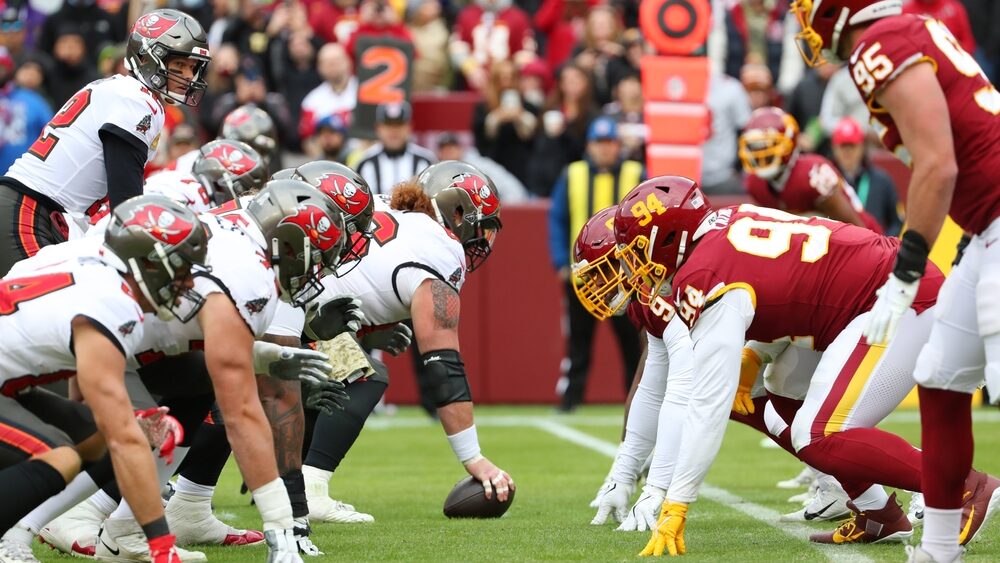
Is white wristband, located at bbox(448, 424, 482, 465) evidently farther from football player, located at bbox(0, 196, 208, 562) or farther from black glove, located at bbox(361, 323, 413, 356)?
football player, located at bbox(0, 196, 208, 562)

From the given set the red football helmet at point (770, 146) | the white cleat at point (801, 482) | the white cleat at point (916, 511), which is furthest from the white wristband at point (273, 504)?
the red football helmet at point (770, 146)

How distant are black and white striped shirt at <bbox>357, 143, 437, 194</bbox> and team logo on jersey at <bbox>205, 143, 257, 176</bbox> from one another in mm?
4308

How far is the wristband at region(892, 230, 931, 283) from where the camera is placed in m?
4.38

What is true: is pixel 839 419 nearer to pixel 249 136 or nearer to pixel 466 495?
pixel 466 495

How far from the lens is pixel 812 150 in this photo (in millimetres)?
13453

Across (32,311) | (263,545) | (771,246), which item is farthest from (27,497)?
(771,246)

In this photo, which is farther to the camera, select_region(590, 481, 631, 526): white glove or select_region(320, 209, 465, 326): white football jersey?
select_region(320, 209, 465, 326): white football jersey

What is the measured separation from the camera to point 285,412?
583 centimetres

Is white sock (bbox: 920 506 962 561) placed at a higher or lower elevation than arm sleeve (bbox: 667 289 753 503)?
lower

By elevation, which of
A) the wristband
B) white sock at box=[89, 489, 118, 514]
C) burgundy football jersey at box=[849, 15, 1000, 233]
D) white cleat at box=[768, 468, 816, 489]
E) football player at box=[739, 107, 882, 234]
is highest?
burgundy football jersey at box=[849, 15, 1000, 233]

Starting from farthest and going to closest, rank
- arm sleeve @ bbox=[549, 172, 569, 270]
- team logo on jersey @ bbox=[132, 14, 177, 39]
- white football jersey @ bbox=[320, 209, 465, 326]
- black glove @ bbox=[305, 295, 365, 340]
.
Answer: arm sleeve @ bbox=[549, 172, 569, 270] < team logo on jersey @ bbox=[132, 14, 177, 39] < white football jersey @ bbox=[320, 209, 465, 326] < black glove @ bbox=[305, 295, 365, 340]

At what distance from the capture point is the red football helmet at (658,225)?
5457 mm

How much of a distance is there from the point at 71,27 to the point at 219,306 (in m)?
10.2

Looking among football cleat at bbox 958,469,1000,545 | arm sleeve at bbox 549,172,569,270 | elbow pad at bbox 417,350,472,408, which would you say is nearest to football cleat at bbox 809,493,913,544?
football cleat at bbox 958,469,1000,545
